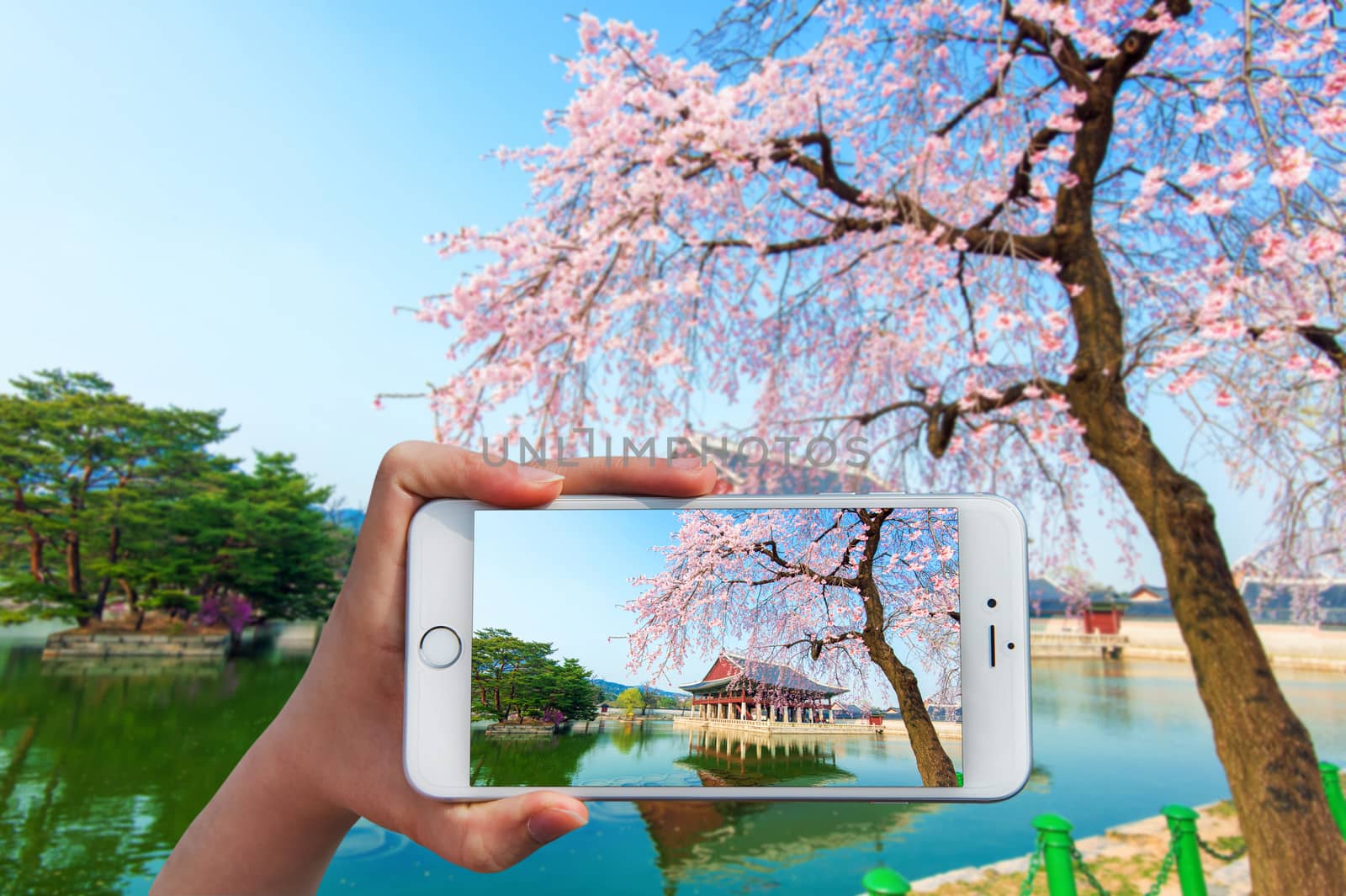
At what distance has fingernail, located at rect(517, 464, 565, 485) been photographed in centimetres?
110

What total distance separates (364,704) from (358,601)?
17cm

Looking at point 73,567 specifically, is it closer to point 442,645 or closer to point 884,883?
point 884,883

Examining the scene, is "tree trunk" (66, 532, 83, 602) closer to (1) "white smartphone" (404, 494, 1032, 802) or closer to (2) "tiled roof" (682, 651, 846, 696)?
(1) "white smartphone" (404, 494, 1032, 802)

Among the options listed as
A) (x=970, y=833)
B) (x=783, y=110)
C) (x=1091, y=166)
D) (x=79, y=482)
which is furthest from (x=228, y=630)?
(x=1091, y=166)

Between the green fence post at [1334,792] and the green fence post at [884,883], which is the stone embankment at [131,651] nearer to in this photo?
the green fence post at [884,883]

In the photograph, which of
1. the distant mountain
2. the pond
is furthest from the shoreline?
the distant mountain

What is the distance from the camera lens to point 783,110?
17.4 feet

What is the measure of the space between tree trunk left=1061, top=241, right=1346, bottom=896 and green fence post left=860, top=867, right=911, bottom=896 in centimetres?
214

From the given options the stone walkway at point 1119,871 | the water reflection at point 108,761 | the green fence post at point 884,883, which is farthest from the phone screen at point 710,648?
the water reflection at point 108,761

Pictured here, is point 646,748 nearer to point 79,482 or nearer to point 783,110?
point 783,110

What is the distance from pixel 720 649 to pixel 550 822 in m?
0.36

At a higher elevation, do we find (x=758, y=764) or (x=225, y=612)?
(x=758, y=764)

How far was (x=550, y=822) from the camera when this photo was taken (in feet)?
3.42

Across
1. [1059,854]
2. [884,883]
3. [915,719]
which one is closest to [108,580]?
[884,883]
